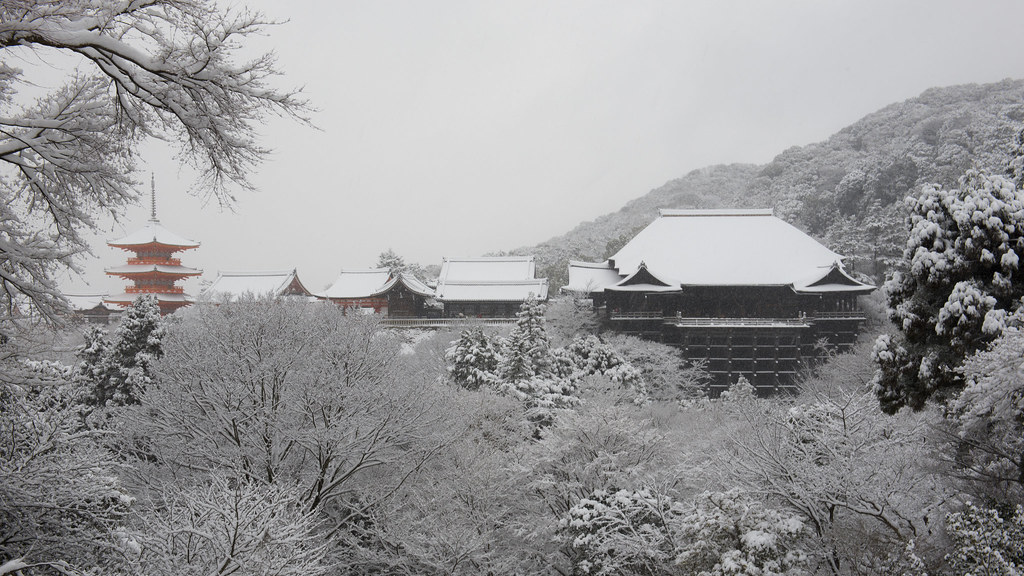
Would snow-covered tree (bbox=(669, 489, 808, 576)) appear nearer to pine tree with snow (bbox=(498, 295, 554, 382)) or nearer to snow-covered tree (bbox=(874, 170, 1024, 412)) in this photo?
snow-covered tree (bbox=(874, 170, 1024, 412))

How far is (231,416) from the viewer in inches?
460

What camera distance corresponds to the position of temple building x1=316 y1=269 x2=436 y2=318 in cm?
2991

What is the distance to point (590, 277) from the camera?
2850 centimetres

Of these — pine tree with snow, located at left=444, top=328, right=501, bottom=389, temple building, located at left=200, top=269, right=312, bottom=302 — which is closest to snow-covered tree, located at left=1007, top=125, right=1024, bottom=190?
pine tree with snow, located at left=444, top=328, right=501, bottom=389

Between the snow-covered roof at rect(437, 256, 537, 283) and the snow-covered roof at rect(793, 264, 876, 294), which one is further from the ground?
the snow-covered roof at rect(437, 256, 537, 283)

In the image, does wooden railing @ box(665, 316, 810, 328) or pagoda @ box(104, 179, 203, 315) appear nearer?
wooden railing @ box(665, 316, 810, 328)

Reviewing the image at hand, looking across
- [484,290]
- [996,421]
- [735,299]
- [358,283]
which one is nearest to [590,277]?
[484,290]

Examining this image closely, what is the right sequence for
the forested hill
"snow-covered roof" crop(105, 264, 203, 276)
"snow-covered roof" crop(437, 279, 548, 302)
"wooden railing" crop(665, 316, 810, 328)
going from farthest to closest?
the forested hill
"snow-covered roof" crop(105, 264, 203, 276)
"snow-covered roof" crop(437, 279, 548, 302)
"wooden railing" crop(665, 316, 810, 328)

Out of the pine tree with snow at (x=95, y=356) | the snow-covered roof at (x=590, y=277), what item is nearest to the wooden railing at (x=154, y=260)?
the pine tree with snow at (x=95, y=356)

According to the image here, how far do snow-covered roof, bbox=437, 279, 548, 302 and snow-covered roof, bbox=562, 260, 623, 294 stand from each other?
1803 millimetres

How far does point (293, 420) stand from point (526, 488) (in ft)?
14.8

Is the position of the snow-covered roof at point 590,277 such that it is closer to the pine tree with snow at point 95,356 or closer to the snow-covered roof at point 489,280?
the snow-covered roof at point 489,280

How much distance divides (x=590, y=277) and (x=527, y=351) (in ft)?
37.3

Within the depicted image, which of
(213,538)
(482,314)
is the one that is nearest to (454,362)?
(482,314)
